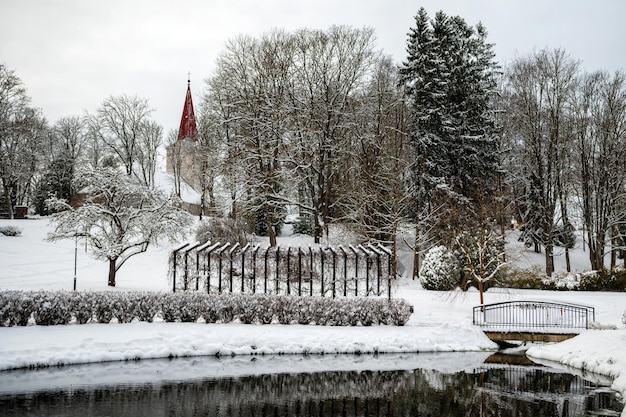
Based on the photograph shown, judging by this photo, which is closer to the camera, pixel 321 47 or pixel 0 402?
pixel 0 402

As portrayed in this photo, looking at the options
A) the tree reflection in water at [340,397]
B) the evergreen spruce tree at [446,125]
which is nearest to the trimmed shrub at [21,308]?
the tree reflection in water at [340,397]

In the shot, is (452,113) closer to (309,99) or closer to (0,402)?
(309,99)

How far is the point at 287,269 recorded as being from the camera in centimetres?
2233

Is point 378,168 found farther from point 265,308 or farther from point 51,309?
point 51,309

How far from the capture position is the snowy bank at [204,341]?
50.9ft

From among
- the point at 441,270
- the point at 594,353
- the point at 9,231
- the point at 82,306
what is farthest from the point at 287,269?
the point at 9,231

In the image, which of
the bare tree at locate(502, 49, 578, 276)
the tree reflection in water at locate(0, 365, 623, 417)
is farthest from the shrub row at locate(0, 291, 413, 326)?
the bare tree at locate(502, 49, 578, 276)

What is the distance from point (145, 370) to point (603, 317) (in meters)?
18.1

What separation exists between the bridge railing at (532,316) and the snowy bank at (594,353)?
1128mm

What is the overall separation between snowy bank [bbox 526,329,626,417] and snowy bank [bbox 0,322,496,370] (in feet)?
6.57

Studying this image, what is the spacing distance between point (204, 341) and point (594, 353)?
38.9 ft

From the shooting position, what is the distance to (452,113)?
34.1m

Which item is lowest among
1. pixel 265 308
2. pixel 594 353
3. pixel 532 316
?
pixel 594 353

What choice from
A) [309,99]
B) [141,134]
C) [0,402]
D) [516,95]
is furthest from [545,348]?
[141,134]
